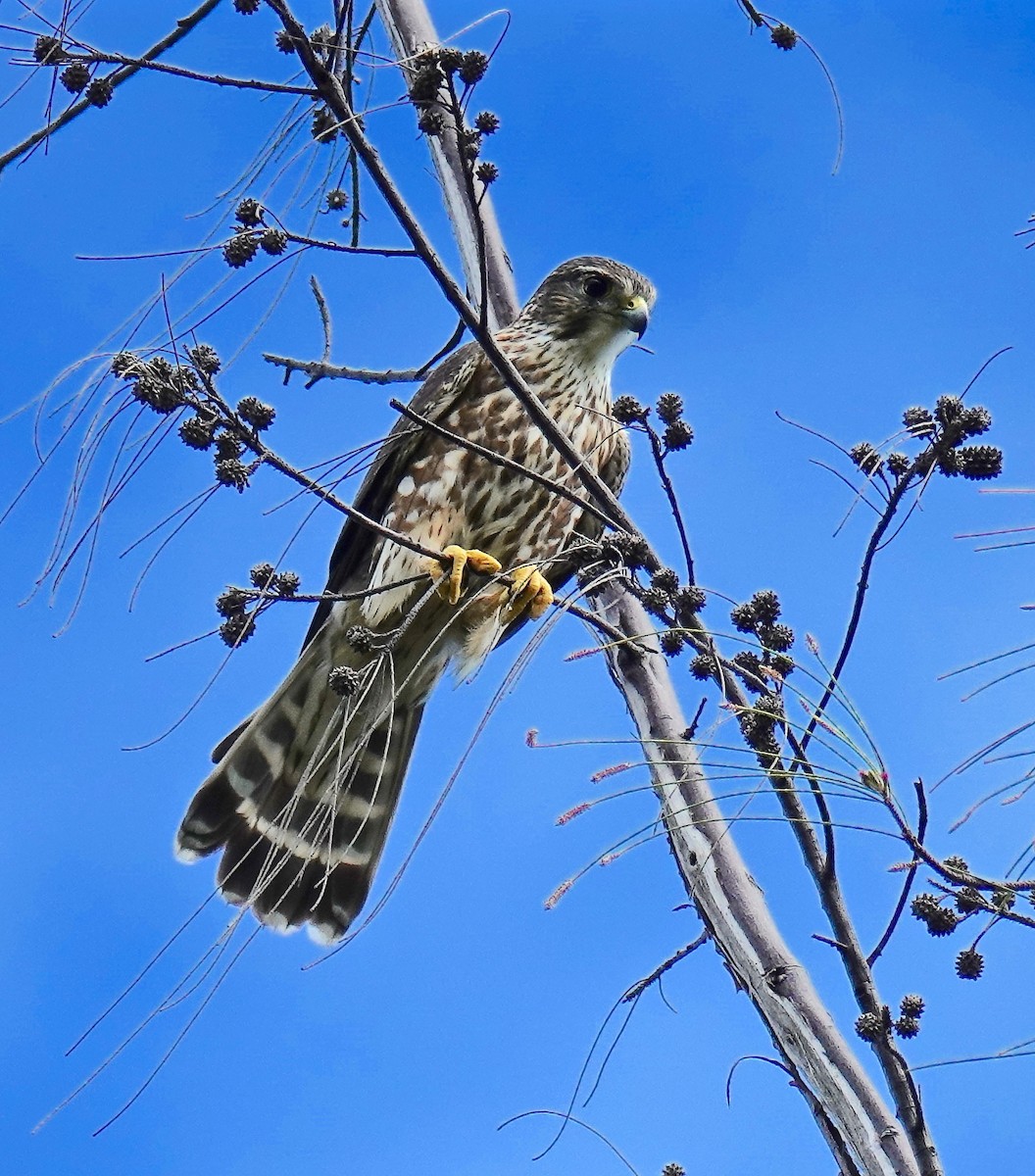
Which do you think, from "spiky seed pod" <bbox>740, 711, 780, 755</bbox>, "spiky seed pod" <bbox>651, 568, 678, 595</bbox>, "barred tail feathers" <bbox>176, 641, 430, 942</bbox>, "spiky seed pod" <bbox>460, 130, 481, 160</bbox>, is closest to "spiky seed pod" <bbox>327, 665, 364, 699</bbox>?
"spiky seed pod" <bbox>651, 568, 678, 595</bbox>

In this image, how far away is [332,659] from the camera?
10.6 feet

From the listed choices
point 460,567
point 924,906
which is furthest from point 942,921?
point 460,567

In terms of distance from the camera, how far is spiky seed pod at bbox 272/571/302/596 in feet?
5.61

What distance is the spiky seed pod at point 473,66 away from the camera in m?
1.68

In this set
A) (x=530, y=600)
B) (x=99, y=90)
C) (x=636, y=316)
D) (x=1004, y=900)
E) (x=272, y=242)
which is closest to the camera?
(x=1004, y=900)

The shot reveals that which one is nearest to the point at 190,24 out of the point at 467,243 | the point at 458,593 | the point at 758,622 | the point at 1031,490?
the point at 467,243

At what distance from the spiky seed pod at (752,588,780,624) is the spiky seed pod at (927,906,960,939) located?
40 cm

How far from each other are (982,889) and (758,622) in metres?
0.42

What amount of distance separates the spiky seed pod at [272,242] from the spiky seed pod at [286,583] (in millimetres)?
436

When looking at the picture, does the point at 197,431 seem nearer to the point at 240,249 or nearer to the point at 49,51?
Result: the point at 240,249

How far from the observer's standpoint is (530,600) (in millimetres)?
3000

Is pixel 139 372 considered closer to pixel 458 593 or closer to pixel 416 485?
pixel 458 593

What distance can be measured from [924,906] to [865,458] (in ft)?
1.78

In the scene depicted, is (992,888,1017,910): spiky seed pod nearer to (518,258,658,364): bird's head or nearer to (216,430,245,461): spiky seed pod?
(216,430,245,461): spiky seed pod
